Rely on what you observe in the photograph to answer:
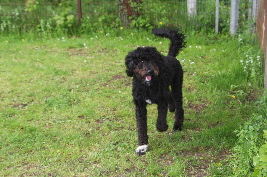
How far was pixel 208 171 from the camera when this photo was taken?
3.80 metres

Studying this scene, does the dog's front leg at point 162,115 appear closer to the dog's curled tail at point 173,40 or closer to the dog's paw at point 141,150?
the dog's paw at point 141,150

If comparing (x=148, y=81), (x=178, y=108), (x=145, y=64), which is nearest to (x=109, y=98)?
(x=178, y=108)

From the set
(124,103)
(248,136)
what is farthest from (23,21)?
(248,136)

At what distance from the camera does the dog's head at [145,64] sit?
3.98 m

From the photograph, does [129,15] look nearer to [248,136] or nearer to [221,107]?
[221,107]

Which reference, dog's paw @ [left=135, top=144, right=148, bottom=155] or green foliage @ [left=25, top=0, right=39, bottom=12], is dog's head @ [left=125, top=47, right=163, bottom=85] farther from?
green foliage @ [left=25, top=0, right=39, bottom=12]

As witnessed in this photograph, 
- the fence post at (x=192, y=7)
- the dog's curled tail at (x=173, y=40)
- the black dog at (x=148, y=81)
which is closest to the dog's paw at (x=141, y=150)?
the black dog at (x=148, y=81)

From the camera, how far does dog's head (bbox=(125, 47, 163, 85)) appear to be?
3.98 m

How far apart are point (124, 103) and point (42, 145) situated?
5.55 ft

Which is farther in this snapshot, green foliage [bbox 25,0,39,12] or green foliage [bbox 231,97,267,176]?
green foliage [bbox 25,0,39,12]

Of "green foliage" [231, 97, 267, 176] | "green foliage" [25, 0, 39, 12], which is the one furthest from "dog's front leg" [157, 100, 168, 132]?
"green foliage" [25, 0, 39, 12]

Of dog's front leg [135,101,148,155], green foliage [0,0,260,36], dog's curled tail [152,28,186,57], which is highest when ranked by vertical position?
green foliage [0,0,260,36]

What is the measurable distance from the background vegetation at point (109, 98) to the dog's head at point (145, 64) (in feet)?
2.98

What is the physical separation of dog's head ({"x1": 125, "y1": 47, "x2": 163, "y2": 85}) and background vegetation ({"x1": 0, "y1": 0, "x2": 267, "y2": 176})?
0.91m
